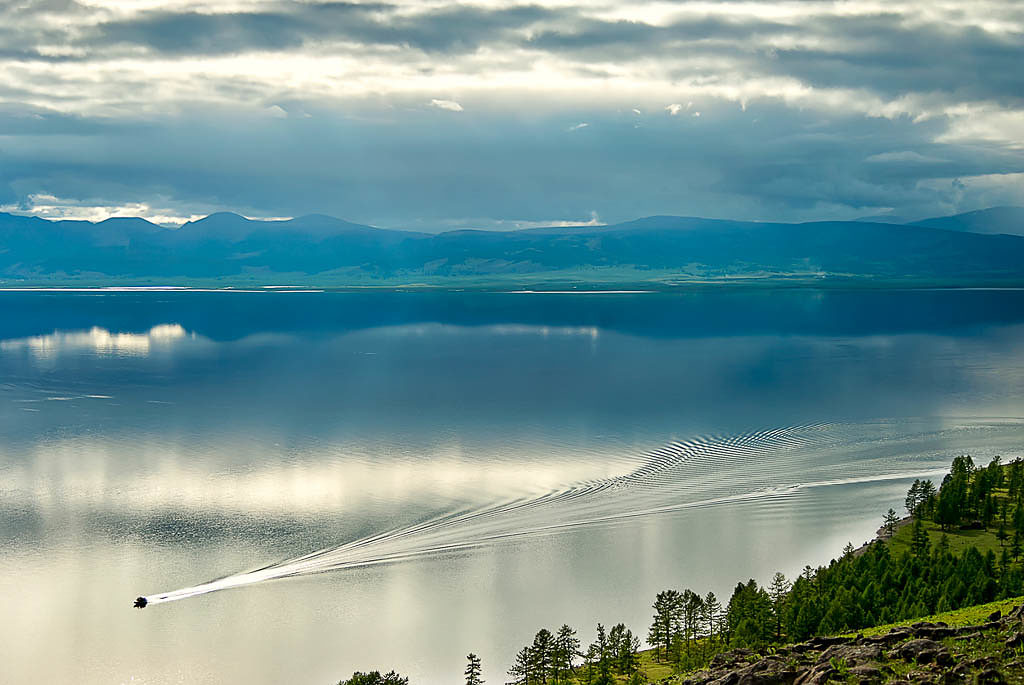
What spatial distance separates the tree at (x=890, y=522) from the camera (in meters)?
47.8

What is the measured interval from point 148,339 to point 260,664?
130355 millimetres

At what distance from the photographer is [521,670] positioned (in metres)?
32.1

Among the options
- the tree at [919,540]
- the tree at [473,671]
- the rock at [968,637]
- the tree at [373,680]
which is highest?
the rock at [968,637]

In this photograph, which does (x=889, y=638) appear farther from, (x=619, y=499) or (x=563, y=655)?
(x=619, y=499)

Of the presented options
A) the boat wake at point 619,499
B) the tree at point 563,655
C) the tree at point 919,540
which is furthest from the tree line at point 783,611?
the boat wake at point 619,499

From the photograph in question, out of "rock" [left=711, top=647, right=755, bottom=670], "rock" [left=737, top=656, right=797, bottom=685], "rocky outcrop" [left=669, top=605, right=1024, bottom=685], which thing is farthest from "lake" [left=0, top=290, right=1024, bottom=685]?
"rock" [left=737, top=656, right=797, bottom=685]

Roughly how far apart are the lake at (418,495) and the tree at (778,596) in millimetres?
2357

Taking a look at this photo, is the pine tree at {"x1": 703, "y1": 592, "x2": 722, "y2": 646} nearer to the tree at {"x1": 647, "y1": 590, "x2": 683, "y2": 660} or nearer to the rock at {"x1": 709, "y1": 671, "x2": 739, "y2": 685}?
the tree at {"x1": 647, "y1": 590, "x2": 683, "y2": 660}

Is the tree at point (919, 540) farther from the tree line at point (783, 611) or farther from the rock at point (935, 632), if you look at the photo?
the rock at point (935, 632)

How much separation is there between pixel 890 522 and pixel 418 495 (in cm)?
2608

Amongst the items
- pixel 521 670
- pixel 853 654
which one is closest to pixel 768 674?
pixel 853 654

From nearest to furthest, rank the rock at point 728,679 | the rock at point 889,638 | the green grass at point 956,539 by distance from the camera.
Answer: the rock at point 728,679, the rock at point 889,638, the green grass at point 956,539

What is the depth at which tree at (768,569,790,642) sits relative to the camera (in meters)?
34.7

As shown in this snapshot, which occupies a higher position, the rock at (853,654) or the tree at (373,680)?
the rock at (853,654)
